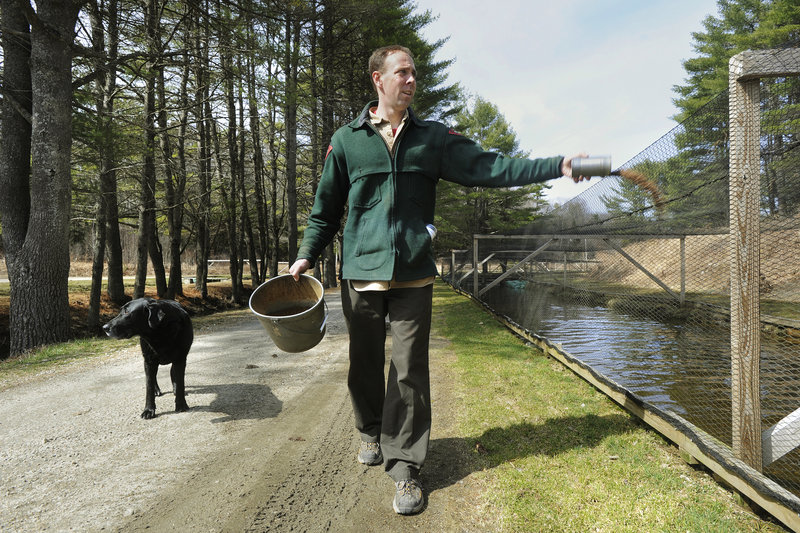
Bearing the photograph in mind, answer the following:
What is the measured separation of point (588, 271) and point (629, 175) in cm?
1576

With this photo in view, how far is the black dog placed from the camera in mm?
3348

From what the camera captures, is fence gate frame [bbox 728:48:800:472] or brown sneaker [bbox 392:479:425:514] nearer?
brown sneaker [bbox 392:479:425:514]

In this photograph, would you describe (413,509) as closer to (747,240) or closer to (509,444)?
(509,444)

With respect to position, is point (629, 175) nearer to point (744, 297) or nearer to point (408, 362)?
point (744, 297)

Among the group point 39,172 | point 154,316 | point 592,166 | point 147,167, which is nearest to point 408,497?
point 592,166

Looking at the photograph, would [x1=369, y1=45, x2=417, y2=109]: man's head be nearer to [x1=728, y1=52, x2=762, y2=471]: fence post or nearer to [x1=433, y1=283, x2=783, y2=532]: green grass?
[x1=728, y1=52, x2=762, y2=471]: fence post

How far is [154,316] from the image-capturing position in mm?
3404

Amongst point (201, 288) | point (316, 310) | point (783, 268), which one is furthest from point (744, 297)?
point (201, 288)

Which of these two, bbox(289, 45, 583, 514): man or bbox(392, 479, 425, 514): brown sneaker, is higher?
bbox(289, 45, 583, 514): man

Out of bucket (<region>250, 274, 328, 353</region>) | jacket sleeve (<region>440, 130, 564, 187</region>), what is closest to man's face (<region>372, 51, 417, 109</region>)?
jacket sleeve (<region>440, 130, 564, 187</region>)

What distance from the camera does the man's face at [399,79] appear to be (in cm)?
241

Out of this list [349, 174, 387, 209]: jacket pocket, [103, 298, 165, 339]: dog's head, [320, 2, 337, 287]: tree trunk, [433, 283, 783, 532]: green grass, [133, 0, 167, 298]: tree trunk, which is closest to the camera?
[433, 283, 783, 532]: green grass

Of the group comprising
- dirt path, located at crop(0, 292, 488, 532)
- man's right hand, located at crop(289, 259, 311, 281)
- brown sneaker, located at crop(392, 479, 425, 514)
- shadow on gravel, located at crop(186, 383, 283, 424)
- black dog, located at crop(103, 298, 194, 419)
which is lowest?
shadow on gravel, located at crop(186, 383, 283, 424)

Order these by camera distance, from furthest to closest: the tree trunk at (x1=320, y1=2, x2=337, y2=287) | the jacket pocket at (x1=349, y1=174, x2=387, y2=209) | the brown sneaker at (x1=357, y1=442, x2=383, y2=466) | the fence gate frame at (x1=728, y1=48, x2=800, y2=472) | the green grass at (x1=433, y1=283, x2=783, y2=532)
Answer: the tree trunk at (x1=320, y1=2, x2=337, y2=287), the brown sneaker at (x1=357, y1=442, x2=383, y2=466), the jacket pocket at (x1=349, y1=174, x2=387, y2=209), the fence gate frame at (x1=728, y1=48, x2=800, y2=472), the green grass at (x1=433, y1=283, x2=783, y2=532)
